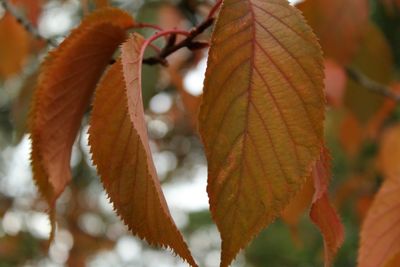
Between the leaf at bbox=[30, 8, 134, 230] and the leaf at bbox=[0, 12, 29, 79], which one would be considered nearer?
the leaf at bbox=[30, 8, 134, 230]

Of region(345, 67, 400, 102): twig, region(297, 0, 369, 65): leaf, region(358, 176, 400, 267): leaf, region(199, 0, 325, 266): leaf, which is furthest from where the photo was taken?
region(345, 67, 400, 102): twig

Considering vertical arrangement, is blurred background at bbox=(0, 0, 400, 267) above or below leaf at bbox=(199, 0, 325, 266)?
below

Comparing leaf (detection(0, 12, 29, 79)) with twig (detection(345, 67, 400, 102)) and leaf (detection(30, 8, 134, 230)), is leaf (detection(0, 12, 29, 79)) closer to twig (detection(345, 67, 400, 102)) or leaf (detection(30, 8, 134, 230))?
twig (detection(345, 67, 400, 102))

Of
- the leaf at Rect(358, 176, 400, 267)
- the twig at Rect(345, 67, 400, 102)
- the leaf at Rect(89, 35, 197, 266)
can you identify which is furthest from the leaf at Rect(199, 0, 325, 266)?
the twig at Rect(345, 67, 400, 102)

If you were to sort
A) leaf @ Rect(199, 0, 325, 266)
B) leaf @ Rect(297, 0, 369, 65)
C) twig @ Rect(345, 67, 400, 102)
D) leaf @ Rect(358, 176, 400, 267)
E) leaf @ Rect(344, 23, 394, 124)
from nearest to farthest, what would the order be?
leaf @ Rect(199, 0, 325, 266) → leaf @ Rect(358, 176, 400, 267) → leaf @ Rect(297, 0, 369, 65) → twig @ Rect(345, 67, 400, 102) → leaf @ Rect(344, 23, 394, 124)

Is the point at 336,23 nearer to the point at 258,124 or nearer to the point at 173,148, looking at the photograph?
the point at 258,124

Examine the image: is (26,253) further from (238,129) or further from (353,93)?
(238,129)

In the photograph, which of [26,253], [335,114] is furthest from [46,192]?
[26,253]
